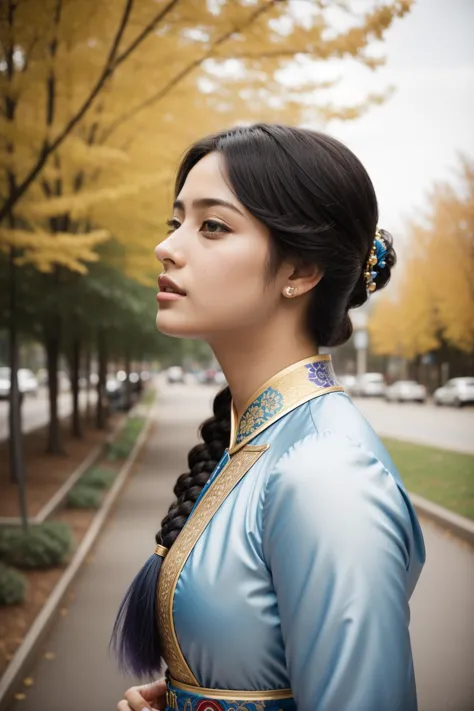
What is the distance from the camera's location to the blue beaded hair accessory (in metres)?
1.83

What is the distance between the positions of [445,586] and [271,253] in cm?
624

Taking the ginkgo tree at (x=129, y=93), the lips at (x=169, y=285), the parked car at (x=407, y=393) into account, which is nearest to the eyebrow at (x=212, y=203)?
the lips at (x=169, y=285)

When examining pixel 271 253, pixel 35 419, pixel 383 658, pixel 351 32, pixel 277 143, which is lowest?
pixel 35 419

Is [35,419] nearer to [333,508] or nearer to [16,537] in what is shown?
[16,537]

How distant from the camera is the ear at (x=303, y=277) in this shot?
5.47 feet

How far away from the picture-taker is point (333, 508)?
133 cm

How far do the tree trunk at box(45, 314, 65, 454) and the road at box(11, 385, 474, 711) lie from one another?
463 centimetres

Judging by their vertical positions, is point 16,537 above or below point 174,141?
below

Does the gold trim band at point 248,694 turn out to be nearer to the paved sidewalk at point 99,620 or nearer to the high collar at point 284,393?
the high collar at point 284,393

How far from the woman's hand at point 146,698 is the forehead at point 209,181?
1019mm

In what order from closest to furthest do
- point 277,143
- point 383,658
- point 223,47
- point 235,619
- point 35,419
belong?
point 383,658, point 235,619, point 277,143, point 223,47, point 35,419

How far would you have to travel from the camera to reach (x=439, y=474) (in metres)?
13.2

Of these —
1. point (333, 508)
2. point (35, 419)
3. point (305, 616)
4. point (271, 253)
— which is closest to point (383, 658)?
point (305, 616)

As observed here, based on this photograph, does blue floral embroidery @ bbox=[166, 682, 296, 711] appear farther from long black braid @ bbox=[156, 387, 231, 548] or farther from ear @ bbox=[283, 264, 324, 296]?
ear @ bbox=[283, 264, 324, 296]
